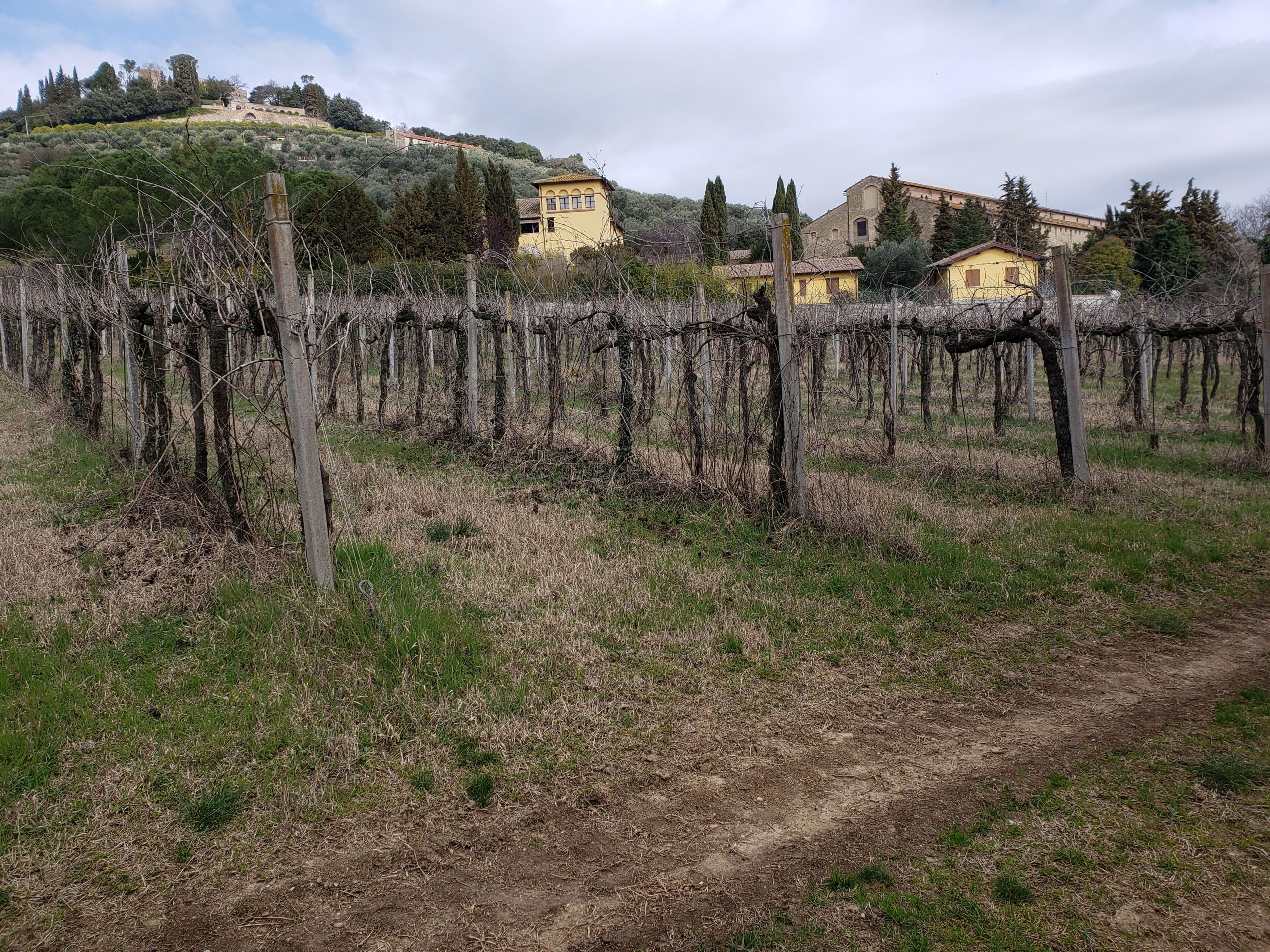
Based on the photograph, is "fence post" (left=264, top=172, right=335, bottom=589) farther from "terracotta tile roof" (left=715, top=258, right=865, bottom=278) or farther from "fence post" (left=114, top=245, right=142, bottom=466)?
"terracotta tile roof" (left=715, top=258, right=865, bottom=278)

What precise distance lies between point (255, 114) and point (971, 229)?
9193 centimetres

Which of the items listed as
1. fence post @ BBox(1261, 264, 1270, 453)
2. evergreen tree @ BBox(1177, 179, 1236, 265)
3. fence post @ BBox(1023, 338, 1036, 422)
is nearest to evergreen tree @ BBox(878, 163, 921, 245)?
evergreen tree @ BBox(1177, 179, 1236, 265)

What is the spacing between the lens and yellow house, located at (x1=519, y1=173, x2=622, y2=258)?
8156 millimetres

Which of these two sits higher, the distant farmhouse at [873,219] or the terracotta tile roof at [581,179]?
the distant farmhouse at [873,219]

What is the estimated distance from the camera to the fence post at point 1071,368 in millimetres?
8234

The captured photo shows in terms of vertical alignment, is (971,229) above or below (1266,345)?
above

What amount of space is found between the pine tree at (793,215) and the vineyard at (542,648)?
16 cm

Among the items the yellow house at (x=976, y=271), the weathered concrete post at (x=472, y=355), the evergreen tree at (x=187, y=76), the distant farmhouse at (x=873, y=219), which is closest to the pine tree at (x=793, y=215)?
the weathered concrete post at (x=472, y=355)

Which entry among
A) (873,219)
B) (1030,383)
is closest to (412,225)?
(1030,383)

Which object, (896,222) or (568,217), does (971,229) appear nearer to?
(896,222)

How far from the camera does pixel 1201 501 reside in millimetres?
7672

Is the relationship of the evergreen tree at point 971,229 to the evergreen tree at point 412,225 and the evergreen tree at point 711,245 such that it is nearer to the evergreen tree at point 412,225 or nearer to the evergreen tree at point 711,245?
the evergreen tree at point 412,225

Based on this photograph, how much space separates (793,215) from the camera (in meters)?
6.80

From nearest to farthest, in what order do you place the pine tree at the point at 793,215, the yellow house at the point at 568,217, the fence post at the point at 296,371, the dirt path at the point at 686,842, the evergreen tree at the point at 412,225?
the dirt path at the point at 686,842, the fence post at the point at 296,371, the pine tree at the point at 793,215, the yellow house at the point at 568,217, the evergreen tree at the point at 412,225
